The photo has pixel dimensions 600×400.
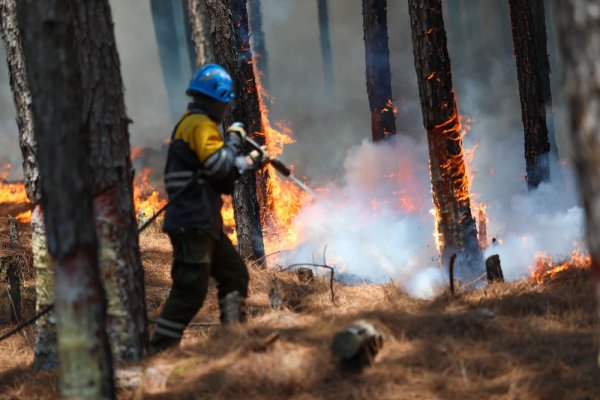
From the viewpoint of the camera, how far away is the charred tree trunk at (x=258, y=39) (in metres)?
25.4

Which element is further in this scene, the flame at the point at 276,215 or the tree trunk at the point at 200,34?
the flame at the point at 276,215

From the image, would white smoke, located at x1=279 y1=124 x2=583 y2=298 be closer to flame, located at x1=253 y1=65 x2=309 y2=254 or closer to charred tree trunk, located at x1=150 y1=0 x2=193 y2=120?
flame, located at x1=253 y1=65 x2=309 y2=254

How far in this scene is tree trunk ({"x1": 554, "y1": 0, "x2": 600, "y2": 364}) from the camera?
2531 mm

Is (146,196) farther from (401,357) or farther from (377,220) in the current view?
(401,357)

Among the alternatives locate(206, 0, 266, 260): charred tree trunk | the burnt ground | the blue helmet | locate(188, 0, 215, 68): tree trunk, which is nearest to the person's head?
the blue helmet

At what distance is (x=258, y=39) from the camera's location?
25422 millimetres

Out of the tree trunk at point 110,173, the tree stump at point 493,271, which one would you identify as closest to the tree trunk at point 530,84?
the tree stump at point 493,271

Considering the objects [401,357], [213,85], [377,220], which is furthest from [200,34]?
[401,357]

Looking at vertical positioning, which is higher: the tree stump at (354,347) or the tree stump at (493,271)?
the tree stump at (493,271)

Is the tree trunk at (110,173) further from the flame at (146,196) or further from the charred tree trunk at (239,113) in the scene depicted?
the flame at (146,196)

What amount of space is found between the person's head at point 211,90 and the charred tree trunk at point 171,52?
19629 mm

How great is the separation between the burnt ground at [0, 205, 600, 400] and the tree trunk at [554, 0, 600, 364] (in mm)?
1271

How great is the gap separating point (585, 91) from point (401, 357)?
6.76ft

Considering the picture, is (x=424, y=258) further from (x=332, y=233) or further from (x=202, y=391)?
(x=202, y=391)
